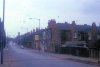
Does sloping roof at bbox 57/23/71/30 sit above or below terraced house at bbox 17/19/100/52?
above

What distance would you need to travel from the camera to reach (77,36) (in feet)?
310

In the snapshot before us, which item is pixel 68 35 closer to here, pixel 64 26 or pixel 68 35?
pixel 68 35

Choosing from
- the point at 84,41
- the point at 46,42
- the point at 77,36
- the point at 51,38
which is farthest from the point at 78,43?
the point at 46,42

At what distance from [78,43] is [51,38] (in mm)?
18289

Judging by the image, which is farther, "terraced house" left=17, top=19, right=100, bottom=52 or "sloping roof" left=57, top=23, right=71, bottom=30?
"sloping roof" left=57, top=23, right=71, bottom=30

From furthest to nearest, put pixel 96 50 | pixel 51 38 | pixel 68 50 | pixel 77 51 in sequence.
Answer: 1. pixel 51 38
2. pixel 68 50
3. pixel 77 51
4. pixel 96 50

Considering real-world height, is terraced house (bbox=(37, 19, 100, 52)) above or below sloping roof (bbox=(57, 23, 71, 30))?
below

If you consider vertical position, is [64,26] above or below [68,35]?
above

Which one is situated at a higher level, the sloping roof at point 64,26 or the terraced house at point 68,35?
the sloping roof at point 64,26

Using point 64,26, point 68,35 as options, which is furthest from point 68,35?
point 64,26

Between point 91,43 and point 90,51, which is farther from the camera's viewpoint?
point 91,43

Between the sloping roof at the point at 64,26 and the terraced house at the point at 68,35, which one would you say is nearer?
the terraced house at the point at 68,35

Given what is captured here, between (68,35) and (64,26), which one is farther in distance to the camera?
(64,26)

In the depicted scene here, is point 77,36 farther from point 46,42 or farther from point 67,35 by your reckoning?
point 46,42
